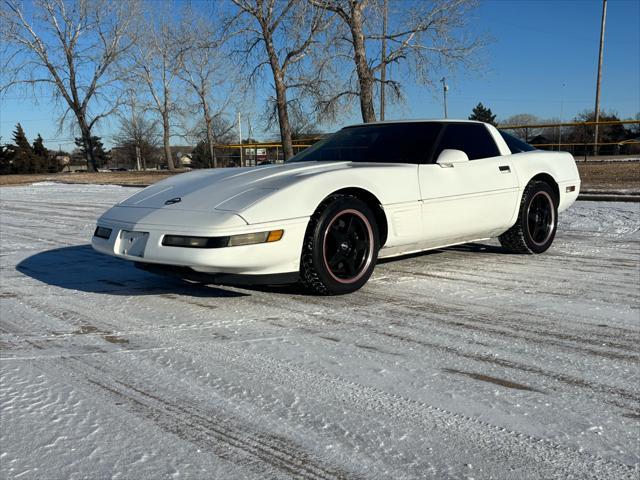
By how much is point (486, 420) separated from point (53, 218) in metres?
9.02

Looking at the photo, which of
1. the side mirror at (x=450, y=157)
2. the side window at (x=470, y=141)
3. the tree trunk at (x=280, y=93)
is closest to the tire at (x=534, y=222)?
the side window at (x=470, y=141)

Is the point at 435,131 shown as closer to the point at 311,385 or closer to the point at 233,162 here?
the point at 311,385

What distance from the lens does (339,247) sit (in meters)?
4.01

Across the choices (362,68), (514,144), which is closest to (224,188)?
(514,144)

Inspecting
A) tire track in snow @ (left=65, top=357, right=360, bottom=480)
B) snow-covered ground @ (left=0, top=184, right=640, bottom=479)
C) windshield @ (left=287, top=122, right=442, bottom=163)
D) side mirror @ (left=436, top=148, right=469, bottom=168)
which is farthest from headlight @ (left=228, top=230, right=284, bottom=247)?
side mirror @ (left=436, top=148, right=469, bottom=168)

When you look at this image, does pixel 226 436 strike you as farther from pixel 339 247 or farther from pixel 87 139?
pixel 87 139

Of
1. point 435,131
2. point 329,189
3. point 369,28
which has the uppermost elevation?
point 369,28

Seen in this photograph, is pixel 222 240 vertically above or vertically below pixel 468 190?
below

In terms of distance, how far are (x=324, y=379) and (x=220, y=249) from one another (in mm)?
1274

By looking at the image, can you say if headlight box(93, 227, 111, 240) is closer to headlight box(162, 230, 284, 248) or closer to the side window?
headlight box(162, 230, 284, 248)

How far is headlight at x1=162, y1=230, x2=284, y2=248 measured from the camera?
11.6ft

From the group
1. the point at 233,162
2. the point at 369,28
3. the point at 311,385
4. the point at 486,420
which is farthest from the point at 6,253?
the point at 233,162

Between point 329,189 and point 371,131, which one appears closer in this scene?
point 329,189

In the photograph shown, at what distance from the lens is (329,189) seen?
3.95 meters
